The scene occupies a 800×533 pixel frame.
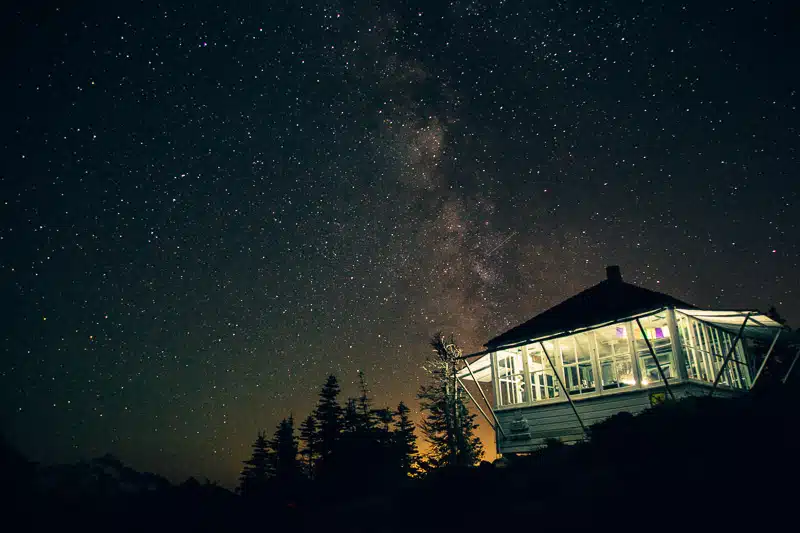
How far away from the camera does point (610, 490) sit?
937 cm

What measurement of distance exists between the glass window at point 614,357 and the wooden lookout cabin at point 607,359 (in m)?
0.03

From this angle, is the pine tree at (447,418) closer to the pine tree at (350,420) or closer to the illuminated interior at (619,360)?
the pine tree at (350,420)

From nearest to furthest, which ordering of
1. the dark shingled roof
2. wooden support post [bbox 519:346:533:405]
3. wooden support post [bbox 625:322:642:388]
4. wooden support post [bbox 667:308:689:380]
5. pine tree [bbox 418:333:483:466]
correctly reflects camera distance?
wooden support post [bbox 667:308:689:380], wooden support post [bbox 625:322:642:388], the dark shingled roof, wooden support post [bbox 519:346:533:405], pine tree [bbox 418:333:483:466]

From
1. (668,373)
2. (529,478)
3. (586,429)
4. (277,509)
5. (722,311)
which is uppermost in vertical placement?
(722,311)

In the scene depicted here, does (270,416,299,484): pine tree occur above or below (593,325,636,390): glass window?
below

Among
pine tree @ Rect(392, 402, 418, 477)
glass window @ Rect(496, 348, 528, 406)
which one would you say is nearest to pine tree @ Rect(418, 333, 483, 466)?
pine tree @ Rect(392, 402, 418, 477)

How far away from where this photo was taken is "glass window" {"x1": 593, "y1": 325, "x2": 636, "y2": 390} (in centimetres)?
1606

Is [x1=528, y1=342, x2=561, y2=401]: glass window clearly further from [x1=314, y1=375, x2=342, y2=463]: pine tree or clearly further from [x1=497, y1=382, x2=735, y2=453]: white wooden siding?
[x1=314, y1=375, x2=342, y2=463]: pine tree

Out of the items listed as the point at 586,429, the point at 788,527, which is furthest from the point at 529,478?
the point at 788,527

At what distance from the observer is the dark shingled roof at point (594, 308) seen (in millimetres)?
15789

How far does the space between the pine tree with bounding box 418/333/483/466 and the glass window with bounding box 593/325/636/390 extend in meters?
13.4

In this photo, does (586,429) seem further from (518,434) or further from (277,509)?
(277,509)

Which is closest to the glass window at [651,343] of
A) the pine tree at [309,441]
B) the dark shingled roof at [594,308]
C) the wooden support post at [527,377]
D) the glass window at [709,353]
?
the glass window at [709,353]

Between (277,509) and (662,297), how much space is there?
15147 millimetres
